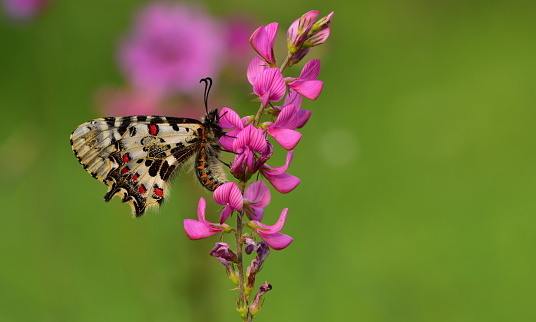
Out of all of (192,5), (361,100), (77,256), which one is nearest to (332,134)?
(192,5)

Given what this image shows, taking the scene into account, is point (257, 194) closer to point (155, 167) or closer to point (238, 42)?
point (155, 167)

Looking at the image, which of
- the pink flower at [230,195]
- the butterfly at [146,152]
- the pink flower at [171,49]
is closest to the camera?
the pink flower at [230,195]

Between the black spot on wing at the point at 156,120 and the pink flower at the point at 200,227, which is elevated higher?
the black spot on wing at the point at 156,120

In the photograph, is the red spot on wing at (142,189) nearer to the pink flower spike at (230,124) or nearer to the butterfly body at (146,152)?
the butterfly body at (146,152)

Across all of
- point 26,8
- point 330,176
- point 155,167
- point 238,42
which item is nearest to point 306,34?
point 155,167

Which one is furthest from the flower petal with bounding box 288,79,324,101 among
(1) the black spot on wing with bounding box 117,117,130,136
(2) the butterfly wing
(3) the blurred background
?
(3) the blurred background

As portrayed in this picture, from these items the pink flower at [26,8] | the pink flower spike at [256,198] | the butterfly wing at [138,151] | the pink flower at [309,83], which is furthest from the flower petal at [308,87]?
the pink flower at [26,8]

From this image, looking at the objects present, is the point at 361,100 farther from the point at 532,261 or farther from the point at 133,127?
the point at 133,127

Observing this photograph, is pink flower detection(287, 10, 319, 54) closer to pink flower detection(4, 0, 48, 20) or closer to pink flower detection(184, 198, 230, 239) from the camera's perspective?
pink flower detection(184, 198, 230, 239)
